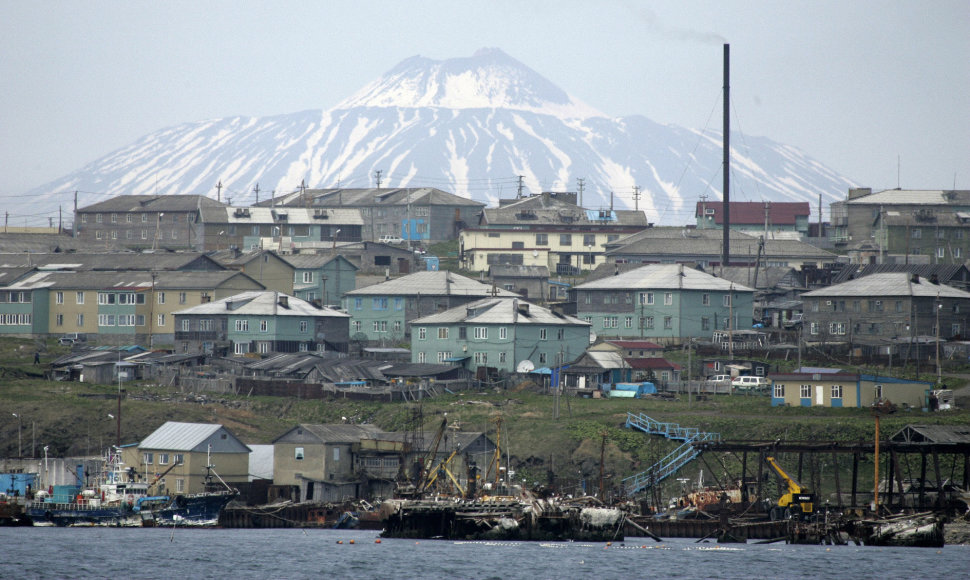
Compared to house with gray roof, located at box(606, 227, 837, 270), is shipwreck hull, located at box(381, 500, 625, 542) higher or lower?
lower

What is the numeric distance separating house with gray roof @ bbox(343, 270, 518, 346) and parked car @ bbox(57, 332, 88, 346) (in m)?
17.9

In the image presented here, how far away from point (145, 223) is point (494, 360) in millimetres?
58450

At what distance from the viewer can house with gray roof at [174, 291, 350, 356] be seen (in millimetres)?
90688

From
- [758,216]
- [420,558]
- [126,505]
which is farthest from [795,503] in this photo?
[758,216]

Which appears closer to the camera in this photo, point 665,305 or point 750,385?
point 750,385

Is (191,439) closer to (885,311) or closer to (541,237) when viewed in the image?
(885,311)

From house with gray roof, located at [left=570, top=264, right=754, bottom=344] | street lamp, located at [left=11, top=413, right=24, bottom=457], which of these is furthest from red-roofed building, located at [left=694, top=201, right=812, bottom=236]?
street lamp, located at [left=11, top=413, right=24, bottom=457]

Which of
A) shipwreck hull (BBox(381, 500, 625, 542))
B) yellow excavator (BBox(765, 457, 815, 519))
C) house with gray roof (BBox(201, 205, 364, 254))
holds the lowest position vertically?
shipwreck hull (BBox(381, 500, 625, 542))

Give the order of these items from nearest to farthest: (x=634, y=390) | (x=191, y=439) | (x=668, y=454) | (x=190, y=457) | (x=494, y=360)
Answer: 1. (x=190, y=457)
2. (x=668, y=454)
3. (x=191, y=439)
4. (x=634, y=390)
5. (x=494, y=360)

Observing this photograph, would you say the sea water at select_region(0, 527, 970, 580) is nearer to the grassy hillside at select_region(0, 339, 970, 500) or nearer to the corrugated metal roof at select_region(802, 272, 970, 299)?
the grassy hillside at select_region(0, 339, 970, 500)

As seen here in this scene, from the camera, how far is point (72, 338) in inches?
3762

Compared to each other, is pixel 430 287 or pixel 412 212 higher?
pixel 412 212

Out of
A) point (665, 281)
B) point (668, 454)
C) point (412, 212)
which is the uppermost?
point (412, 212)

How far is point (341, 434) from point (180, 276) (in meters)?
36.6
